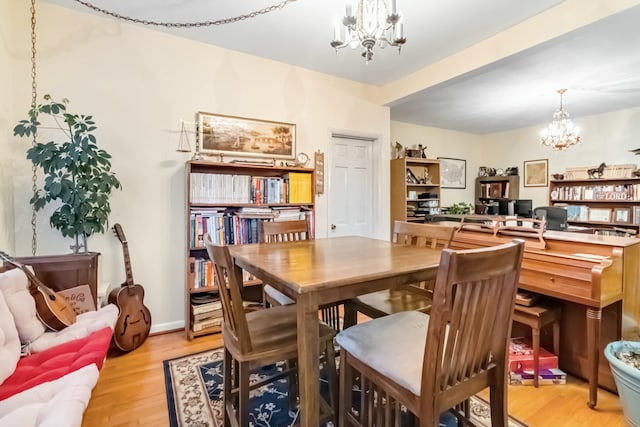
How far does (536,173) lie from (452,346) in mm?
6090

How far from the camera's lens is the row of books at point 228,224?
2.67 meters

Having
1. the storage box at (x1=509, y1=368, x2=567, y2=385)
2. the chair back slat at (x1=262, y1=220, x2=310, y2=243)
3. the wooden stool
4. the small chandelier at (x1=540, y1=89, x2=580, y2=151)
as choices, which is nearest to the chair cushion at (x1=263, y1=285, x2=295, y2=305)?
the chair back slat at (x1=262, y1=220, x2=310, y2=243)

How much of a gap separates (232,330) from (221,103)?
89.3 inches

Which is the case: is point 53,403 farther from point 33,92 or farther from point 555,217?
point 555,217

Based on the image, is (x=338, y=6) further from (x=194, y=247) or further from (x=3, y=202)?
(x=3, y=202)

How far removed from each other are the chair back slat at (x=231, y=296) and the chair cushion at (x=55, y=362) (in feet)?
2.11

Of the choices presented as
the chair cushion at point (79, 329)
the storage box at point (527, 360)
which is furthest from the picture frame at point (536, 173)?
the chair cushion at point (79, 329)

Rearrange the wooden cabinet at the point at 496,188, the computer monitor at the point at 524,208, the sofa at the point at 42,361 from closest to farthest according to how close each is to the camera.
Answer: the sofa at the point at 42,361
the computer monitor at the point at 524,208
the wooden cabinet at the point at 496,188

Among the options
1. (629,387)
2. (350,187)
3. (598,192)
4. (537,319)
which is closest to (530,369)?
(537,319)

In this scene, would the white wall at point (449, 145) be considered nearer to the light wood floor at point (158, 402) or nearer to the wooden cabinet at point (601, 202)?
the wooden cabinet at point (601, 202)

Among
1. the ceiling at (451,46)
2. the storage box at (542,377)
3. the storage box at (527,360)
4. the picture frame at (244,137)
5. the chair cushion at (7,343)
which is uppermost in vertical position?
the ceiling at (451,46)

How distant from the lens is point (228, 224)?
2801mm

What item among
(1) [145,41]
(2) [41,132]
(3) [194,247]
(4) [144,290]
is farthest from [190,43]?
(4) [144,290]

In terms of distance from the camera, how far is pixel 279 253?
172 centimetres
